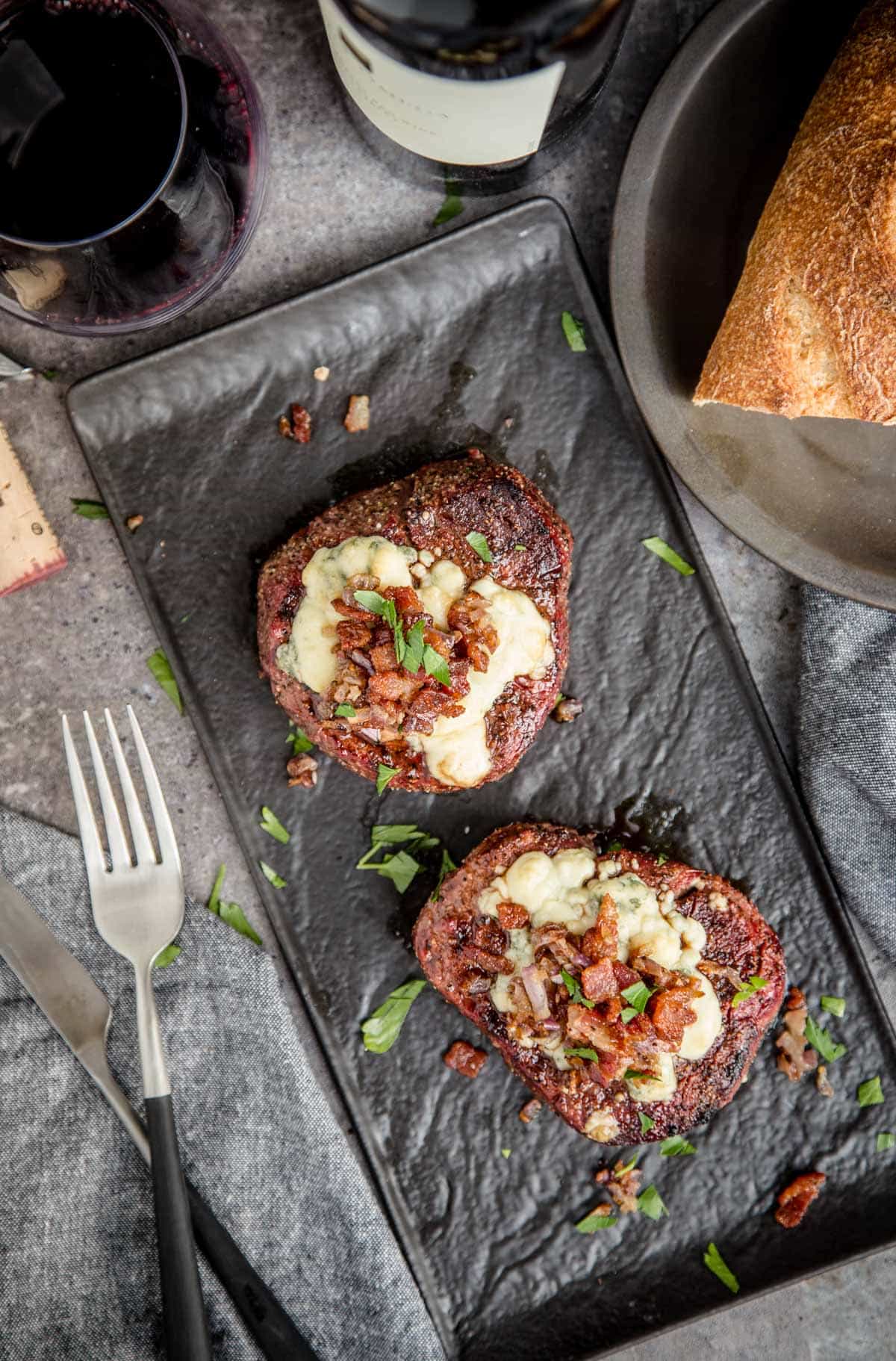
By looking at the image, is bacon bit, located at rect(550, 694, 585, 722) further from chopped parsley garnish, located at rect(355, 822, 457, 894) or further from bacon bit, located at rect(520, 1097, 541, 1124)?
bacon bit, located at rect(520, 1097, 541, 1124)

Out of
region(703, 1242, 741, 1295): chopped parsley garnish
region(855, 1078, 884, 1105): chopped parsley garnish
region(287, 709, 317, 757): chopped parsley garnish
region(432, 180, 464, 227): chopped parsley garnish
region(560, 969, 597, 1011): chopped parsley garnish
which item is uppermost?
region(432, 180, 464, 227): chopped parsley garnish

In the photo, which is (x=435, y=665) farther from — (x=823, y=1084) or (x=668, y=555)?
(x=823, y=1084)

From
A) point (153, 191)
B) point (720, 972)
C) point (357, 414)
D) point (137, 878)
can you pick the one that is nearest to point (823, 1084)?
point (720, 972)

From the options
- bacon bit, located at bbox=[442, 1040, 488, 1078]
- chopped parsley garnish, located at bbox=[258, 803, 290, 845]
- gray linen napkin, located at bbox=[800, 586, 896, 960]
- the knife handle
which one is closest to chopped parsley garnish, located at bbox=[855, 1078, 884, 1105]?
gray linen napkin, located at bbox=[800, 586, 896, 960]

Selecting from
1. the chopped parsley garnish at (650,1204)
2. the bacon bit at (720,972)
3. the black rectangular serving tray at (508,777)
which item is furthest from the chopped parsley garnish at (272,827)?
the chopped parsley garnish at (650,1204)

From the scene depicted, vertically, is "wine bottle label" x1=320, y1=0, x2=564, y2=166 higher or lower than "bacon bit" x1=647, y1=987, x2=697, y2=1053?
higher

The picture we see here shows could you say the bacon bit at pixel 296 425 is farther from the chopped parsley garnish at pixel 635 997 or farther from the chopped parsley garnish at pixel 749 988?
the chopped parsley garnish at pixel 749 988
